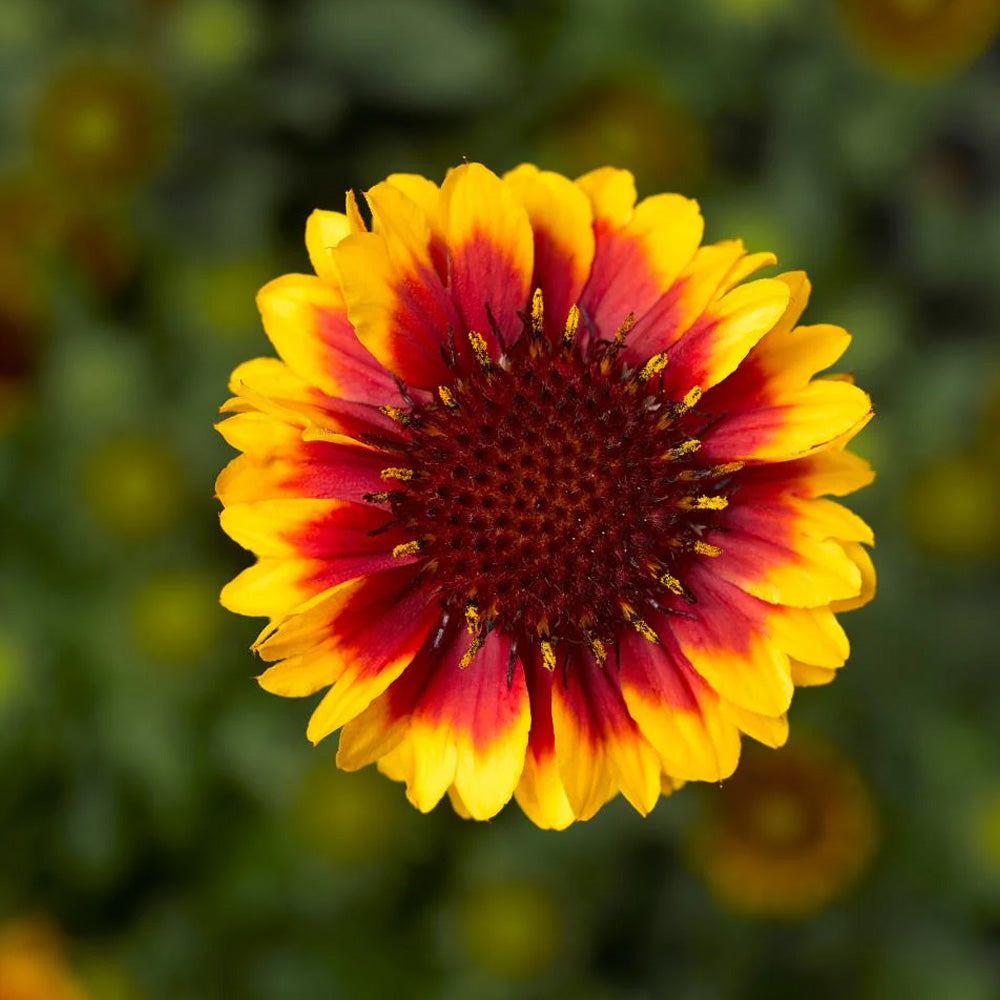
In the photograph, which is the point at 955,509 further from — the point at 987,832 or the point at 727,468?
the point at 727,468

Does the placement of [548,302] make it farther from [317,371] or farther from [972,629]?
[972,629]

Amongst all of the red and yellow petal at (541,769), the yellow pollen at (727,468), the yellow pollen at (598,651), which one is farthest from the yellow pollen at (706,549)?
the red and yellow petal at (541,769)

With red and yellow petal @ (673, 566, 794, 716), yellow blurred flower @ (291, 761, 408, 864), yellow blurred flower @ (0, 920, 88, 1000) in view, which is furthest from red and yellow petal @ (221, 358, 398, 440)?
yellow blurred flower @ (0, 920, 88, 1000)

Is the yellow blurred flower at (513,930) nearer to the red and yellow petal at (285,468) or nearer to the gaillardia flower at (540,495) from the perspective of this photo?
the gaillardia flower at (540,495)

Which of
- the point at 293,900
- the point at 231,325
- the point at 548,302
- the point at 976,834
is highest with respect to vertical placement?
the point at 231,325

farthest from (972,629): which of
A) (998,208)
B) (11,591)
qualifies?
(11,591)
